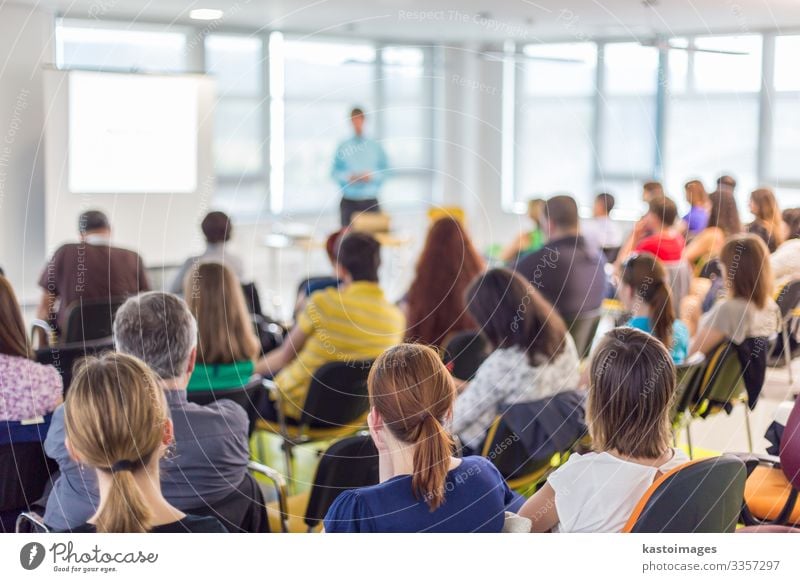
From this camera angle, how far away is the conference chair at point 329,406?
3.20 m

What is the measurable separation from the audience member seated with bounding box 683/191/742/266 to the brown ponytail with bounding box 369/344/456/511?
1752 mm

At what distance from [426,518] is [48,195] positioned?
18.0 feet

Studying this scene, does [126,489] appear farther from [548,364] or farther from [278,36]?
[278,36]

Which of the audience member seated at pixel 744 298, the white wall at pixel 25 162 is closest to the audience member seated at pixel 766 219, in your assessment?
the audience member seated at pixel 744 298

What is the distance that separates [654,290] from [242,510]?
1.58 meters

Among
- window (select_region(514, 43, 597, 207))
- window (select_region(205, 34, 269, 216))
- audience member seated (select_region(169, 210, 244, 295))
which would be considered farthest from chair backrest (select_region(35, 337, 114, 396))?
window (select_region(514, 43, 597, 207))

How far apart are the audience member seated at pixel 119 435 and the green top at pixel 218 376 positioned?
1288 millimetres

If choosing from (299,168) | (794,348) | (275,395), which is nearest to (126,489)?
(275,395)

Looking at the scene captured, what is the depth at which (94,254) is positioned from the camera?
4.48m

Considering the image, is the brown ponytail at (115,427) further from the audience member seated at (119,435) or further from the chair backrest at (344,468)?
the chair backrest at (344,468)

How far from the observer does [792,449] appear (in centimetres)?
250

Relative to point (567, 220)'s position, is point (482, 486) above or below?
below

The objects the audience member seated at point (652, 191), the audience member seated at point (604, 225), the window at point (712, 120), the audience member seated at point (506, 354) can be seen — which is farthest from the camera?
the window at point (712, 120)
